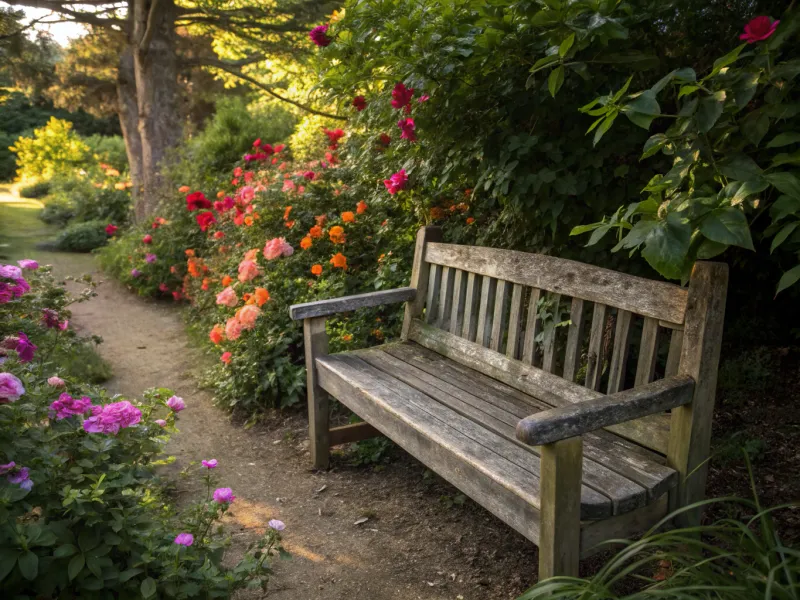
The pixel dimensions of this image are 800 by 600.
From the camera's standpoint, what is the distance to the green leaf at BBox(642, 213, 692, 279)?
1686 millimetres

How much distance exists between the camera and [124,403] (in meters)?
2.13

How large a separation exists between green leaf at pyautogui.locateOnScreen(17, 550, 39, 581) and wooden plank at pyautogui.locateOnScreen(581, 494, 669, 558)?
1.51m

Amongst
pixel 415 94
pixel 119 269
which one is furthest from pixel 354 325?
pixel 119 269

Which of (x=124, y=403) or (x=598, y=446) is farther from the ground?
(x=124, y=403)

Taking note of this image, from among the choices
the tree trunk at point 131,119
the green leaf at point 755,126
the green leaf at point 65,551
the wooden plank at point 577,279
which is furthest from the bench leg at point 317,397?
the tree trunk at point 131,119

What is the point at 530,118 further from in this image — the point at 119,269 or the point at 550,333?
the point at 119,269

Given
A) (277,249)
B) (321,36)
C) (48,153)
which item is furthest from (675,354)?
(48,153)

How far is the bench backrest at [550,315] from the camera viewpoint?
7.44 feet

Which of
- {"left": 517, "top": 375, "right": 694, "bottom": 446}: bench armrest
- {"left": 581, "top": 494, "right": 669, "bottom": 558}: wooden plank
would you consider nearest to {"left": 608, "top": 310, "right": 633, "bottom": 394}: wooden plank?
{"left": 517, "top": 375, "right": 694, "bottom": 446}: bench armrest

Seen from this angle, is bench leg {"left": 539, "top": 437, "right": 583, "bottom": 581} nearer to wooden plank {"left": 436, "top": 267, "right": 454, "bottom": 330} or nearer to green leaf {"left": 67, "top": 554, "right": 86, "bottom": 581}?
green leaf {"left": 67, "top": 554, "right": 86, "bottom": 581}

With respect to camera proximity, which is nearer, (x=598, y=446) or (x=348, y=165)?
(x=598, y=446)

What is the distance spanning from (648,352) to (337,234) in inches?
109

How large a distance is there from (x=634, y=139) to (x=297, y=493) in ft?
7.60

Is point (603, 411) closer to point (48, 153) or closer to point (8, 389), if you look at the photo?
point (8, 389)
